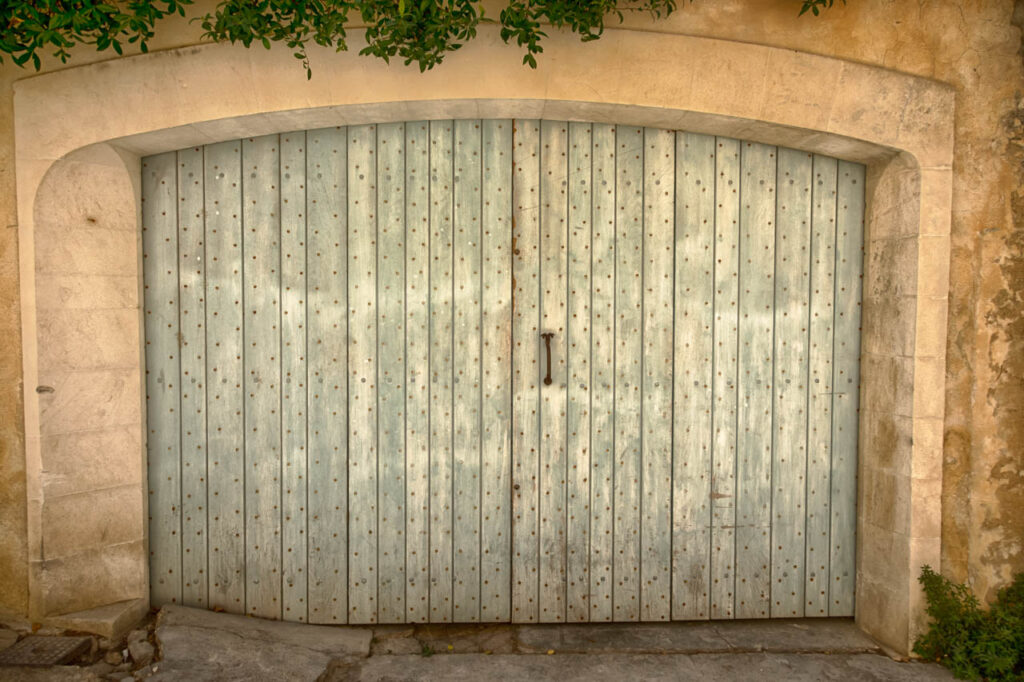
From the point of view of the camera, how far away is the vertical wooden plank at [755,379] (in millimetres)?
3223

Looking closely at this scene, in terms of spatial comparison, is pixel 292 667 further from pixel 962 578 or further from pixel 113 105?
pixel 962 578

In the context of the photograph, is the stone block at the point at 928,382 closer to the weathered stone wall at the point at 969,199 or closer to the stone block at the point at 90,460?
the weathered stone wall at the point at 969,199

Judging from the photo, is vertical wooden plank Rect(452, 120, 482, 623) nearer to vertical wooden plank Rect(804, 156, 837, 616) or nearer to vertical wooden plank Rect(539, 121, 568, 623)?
vertical wooden plank Rect(539, 121, 568, 623)

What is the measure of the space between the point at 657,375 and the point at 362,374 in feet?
4.83

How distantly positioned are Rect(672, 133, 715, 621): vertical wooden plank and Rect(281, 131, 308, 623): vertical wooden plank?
185cm

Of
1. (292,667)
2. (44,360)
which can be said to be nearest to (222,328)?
(44,360)

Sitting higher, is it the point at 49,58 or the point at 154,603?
the point at 49,58

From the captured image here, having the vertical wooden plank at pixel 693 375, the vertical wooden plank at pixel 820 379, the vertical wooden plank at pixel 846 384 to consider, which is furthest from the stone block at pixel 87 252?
the vertical wooden plank at pixel 846 384

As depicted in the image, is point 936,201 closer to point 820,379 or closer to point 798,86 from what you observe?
point 798,86

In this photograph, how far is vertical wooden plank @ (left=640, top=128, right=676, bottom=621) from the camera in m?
3.21

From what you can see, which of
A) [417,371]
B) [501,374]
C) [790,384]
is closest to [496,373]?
[501,374]

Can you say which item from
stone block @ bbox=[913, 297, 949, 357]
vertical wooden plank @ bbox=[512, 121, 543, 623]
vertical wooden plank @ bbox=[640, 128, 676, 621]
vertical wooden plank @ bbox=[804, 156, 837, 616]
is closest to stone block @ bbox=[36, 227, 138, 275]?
vertical wooden plank @ bbox=[512, 121, 543, 623]

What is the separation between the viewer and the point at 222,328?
3.17 meters

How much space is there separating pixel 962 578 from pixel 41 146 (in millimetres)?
4609
